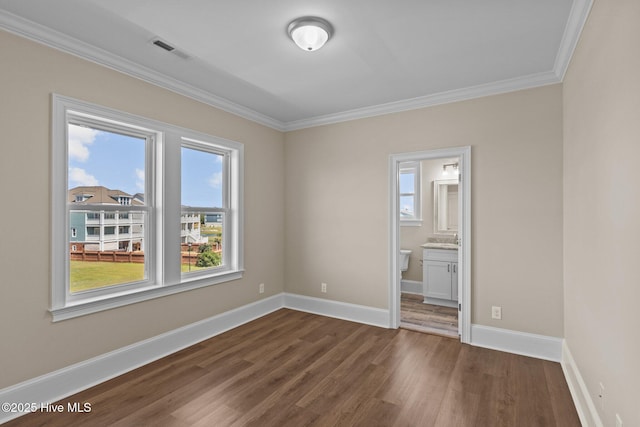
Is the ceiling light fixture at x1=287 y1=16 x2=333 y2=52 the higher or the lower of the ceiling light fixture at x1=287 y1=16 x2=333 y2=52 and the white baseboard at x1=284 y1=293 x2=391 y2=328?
the higher

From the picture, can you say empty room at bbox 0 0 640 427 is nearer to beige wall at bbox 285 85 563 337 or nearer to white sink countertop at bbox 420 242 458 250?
beige wall at bbox 285 85 563 337

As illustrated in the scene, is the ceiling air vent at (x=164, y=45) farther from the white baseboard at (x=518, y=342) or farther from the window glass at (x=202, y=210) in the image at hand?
the white baseboard at (x=518, y=342)

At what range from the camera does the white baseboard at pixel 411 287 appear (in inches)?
218

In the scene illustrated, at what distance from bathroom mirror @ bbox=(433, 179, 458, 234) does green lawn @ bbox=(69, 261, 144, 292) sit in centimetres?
443

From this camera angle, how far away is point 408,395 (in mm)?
2424

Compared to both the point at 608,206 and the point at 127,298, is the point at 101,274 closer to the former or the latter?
the point at 127,298

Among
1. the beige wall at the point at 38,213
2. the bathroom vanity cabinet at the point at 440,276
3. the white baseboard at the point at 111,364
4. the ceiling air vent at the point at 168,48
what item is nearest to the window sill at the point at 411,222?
the bathroom vanity cabinet at the point at 440,276

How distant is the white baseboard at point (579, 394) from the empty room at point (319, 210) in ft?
0.09

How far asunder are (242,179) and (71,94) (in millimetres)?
1878

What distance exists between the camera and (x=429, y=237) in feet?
17.9

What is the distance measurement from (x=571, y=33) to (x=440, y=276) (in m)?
3.43

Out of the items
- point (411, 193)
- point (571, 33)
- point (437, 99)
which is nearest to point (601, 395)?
point (571, 33)

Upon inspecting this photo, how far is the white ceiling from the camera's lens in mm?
2039

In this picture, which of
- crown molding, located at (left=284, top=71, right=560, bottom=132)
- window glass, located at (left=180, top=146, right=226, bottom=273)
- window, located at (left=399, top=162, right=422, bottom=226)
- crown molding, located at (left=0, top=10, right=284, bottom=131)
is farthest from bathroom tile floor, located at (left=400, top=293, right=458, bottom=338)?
crown molding, located at (left=0, top=10, right=284, bottom=131)
